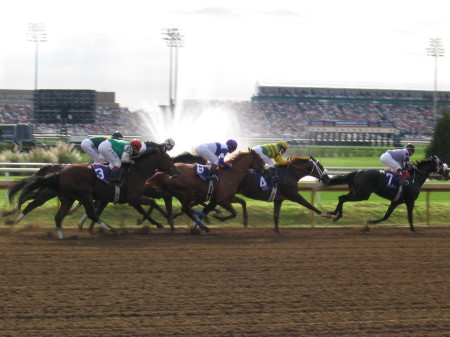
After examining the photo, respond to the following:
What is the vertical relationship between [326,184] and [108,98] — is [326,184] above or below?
below

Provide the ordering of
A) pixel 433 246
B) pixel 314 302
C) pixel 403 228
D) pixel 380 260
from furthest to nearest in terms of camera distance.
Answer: pixel 403 228 → pixel 433 246 → pixel 380 260 → pixel 314 302

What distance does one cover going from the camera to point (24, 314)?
5668mm

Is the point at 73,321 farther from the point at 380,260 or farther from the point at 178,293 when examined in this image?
the point at 380,260

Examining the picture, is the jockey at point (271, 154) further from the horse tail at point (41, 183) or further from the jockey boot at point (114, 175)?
the horse tail at point (41, 183)

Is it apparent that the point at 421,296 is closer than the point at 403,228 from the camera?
Yes

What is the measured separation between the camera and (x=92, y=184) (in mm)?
10766

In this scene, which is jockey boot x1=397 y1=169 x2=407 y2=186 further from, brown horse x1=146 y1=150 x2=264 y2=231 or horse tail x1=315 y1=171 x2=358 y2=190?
brown horse x1=146 y1=150 x2=264 y2=231

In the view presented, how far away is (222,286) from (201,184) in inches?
188

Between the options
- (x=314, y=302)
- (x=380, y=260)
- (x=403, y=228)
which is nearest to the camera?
(x=314, y=302)

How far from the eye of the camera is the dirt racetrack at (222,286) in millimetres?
5453

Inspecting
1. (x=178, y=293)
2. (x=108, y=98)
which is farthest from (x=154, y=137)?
(x=108, y=98)

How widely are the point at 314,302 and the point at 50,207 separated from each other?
26.8 ft

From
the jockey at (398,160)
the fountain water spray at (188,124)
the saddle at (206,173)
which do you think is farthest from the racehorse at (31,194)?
the fountain water spray at (188,124)

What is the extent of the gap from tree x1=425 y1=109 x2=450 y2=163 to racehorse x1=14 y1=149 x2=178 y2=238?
15963 mm
